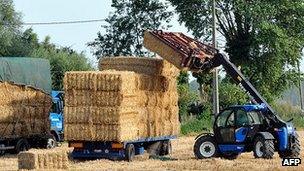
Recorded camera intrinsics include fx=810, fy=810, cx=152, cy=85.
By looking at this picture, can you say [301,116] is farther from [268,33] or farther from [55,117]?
[55,117]

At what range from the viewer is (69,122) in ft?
90.7

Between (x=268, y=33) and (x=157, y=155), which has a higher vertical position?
(x=268, y=33)

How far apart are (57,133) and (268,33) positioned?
2463 centimetres

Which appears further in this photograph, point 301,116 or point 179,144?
point 301,116

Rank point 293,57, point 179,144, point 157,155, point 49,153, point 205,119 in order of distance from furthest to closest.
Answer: point 293,57 → point 205,119 → point 179,144 → point 157,155 → point 49,153

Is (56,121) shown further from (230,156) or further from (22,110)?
(230,156)

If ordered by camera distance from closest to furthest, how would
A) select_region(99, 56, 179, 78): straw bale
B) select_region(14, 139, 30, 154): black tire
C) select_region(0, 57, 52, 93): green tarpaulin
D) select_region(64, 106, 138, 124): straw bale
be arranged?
select_region(64, 106, 138, 124): straw bale < select_region(99, 56, 179, 78): straw bale < select_region(14, 139, 30, 154): black tire < select_region(0, 57, 52, 93): green tarpaulin

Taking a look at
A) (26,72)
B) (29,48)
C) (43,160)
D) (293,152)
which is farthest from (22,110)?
(29,48)

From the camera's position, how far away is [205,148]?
28.3 metres

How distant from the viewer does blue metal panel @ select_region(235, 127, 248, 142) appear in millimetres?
27484

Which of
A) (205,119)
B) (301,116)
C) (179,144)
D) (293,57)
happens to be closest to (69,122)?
(179,144)

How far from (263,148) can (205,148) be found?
97.1 inches

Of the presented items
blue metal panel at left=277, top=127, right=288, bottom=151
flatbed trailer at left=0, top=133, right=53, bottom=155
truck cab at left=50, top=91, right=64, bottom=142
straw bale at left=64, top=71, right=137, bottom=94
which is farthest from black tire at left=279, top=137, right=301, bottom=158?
truck cab at left=50, top=91, right=64, bottom=142

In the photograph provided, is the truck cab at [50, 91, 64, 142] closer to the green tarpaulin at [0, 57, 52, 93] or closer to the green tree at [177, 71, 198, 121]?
the green tarpaulin at [0, 57, 52, 93]
